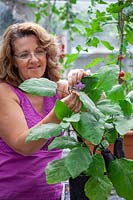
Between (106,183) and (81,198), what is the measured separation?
0.34 feet

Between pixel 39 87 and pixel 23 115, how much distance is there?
1.25 feet

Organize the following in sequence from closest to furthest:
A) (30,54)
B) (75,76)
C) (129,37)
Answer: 1. (75,76)
2. (30,54)
3. (129,37)

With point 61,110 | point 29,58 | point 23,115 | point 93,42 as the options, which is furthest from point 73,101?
point 93,42

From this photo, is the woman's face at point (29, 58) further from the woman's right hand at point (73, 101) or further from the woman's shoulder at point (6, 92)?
the woman's right hand at point (73, 101)

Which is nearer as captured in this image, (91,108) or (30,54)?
(91,108)

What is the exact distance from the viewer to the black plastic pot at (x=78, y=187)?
85cm

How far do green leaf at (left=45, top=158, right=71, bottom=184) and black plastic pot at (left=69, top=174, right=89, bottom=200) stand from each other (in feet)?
0.26

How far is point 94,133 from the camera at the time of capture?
0.73 m

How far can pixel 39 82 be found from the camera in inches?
32.2

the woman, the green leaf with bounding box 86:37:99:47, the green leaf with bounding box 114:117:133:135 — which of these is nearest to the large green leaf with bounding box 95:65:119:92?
the green leaf with bounding box 114:117:133:135

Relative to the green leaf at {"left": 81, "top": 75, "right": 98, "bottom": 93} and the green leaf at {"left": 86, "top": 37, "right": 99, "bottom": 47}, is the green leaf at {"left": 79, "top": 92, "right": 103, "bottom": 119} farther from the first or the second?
the green leaf at {"left": 86, "top": 37, "right": 99, "bottom": 47}

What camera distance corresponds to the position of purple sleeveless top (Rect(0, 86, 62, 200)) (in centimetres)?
119

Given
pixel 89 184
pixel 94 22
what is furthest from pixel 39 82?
pixel 94 22

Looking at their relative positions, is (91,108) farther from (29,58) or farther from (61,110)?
(29,58)
